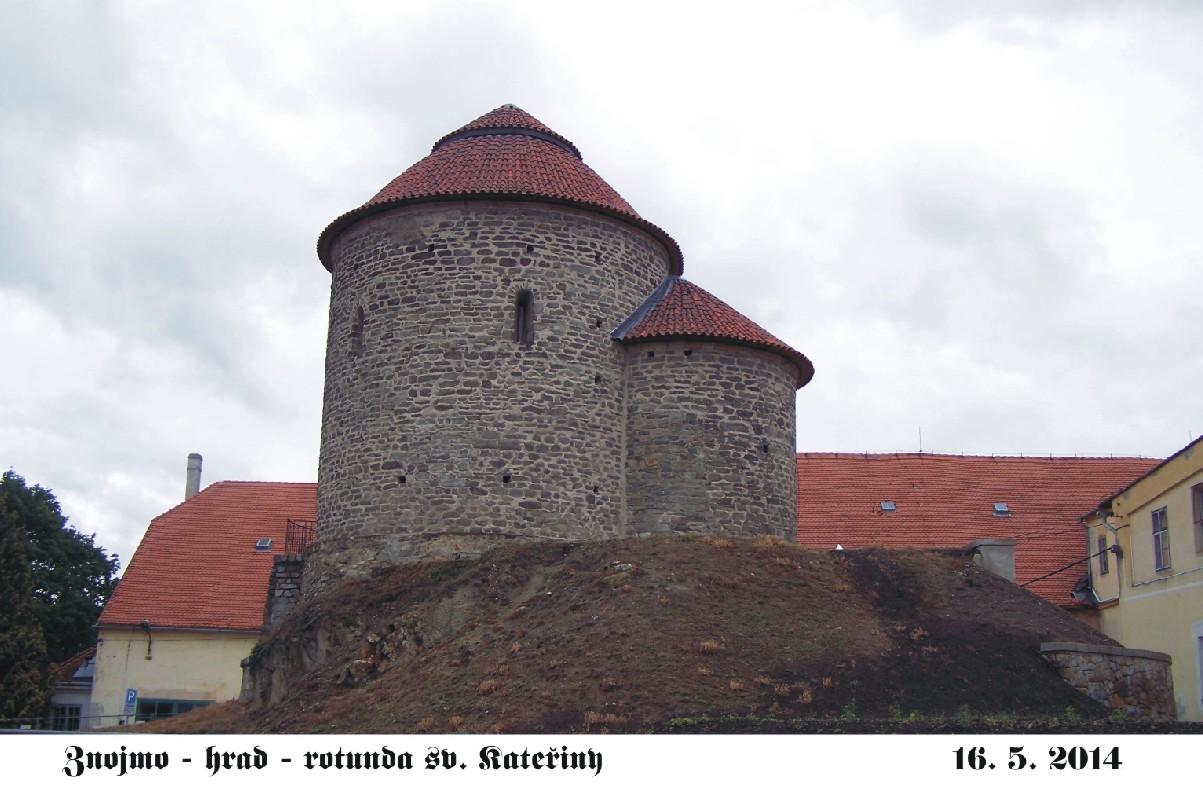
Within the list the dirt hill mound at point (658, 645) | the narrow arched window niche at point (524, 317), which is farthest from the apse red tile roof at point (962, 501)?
Result: the narrow arched window niche at point (524, 317)

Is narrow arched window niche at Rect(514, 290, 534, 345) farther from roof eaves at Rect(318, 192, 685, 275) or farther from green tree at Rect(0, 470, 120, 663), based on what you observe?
green tree at Rect(0, 470, 120, 663)

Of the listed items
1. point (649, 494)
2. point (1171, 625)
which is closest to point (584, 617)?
point (649, 494)

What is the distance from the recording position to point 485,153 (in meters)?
23.9

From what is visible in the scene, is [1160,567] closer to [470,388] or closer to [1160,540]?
[1160,540]

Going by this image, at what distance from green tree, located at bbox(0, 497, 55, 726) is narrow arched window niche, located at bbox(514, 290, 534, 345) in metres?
16.9

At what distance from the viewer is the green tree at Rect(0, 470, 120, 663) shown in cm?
3822

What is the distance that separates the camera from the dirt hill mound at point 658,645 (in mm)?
14992

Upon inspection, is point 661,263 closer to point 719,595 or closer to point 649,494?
point 649,494

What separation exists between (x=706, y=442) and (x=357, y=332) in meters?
6.87

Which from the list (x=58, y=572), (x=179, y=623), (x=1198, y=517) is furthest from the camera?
(x=58, y=572)

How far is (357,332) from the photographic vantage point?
898 inches

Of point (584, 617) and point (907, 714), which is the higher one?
point (584, 617)

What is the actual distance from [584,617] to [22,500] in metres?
27.8

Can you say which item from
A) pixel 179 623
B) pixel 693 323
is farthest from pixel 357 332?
pixel 179 623
